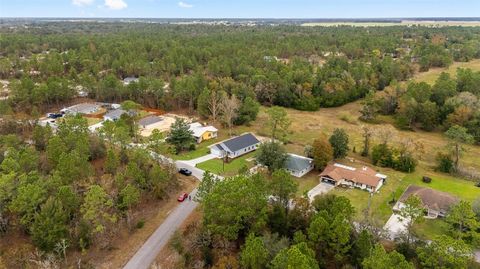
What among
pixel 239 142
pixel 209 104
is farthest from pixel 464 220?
pixel 209 104

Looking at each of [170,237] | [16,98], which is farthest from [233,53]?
[170,237]

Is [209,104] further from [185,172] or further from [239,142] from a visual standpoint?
[185,172]

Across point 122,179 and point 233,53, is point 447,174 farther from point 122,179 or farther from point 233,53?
point 233,53

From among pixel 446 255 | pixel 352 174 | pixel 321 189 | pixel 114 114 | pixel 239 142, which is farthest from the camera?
pixel 114 114

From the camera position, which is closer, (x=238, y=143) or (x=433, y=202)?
(x=433, y=202)

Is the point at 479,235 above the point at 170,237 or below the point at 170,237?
above


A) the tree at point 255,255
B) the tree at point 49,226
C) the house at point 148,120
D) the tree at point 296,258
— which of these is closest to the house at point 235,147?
the house at point 148,120
